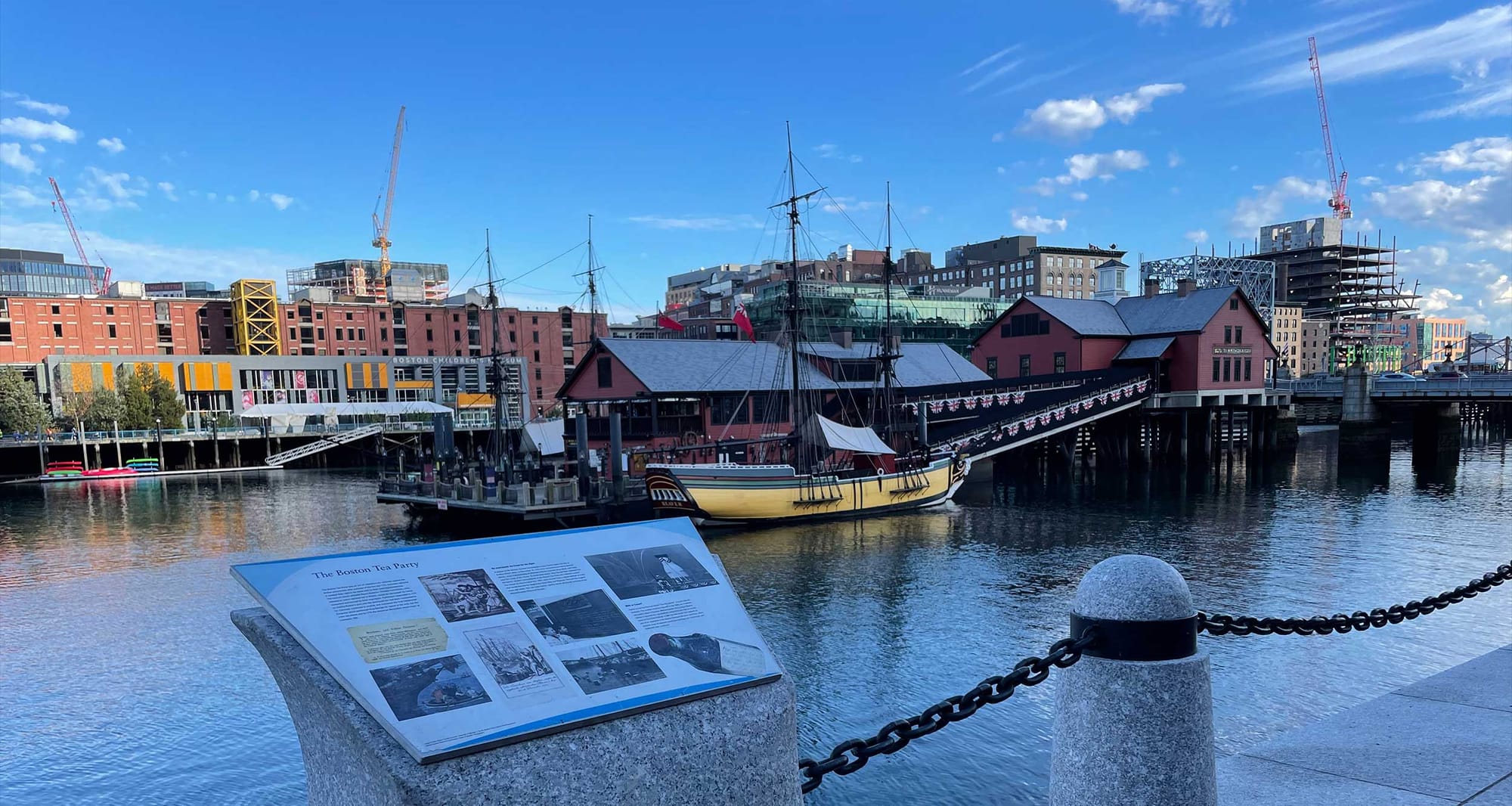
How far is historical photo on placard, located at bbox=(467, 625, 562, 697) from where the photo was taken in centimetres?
362

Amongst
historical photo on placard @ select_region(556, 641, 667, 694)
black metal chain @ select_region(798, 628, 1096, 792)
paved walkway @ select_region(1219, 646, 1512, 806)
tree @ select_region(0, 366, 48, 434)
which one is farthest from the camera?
tree @ select_region(0, 366, 48, 434)

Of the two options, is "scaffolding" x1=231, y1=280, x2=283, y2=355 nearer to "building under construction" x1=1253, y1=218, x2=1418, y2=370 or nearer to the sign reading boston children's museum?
the sign reading boston children's museum

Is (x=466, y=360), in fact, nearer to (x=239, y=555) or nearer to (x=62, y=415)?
(x=62, y=415)

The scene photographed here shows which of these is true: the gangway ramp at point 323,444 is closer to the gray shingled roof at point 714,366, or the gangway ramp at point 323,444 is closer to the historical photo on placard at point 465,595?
the gray shingled roof at point 714,366

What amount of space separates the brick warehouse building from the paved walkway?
94.6 metres

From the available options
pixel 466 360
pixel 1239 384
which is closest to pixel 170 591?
pixel 1239 384

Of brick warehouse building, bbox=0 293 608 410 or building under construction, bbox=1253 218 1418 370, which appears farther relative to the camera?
building under construction, bbox=1253 218 1418 370

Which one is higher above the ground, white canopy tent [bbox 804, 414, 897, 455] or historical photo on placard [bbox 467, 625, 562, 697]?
historical photo on placard [bbox 467, 625, 562, 697]

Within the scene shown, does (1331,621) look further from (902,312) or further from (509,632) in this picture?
(902,312)

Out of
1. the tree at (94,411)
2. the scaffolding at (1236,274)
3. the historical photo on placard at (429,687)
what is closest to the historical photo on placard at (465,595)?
the historical photo on placard at (429,687)

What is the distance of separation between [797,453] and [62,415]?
7822cm

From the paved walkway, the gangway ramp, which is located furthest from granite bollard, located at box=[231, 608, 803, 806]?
the gangway ramp

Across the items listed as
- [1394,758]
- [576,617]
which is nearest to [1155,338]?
[1394,758]

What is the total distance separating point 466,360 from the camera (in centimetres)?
10662
